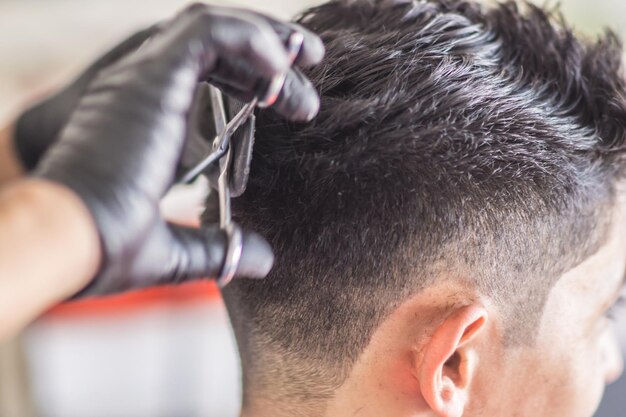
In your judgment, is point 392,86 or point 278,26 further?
point 392,86

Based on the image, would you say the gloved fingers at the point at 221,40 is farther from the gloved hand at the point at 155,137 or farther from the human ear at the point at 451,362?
the human ear at the point at 451,362

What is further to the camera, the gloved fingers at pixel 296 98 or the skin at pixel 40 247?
the gloved fingers at pixel 296 98

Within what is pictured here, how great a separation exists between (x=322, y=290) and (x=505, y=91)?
0.38 metres

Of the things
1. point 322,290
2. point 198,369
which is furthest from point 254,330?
point 198,369

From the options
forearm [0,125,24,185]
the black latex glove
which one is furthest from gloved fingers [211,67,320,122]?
forearm [0,125,24,185]

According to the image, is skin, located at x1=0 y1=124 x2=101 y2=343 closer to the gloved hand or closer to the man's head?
the gloved hand

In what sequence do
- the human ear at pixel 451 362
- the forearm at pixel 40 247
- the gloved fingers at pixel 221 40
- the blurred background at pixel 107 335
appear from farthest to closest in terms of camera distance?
the blurred background at pixel 107 335 → the human ear at pixel 451 362 → the gloved fingers at pixel 221 40 → the forearm at pixel 40 247

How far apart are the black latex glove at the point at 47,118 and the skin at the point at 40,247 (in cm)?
62

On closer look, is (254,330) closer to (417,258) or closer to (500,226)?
(417,258)

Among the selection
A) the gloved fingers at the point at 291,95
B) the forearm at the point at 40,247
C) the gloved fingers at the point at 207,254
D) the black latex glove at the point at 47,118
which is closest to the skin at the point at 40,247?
the forearm at the point at 40,247

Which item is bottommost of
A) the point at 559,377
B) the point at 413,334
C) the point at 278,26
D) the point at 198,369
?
the point at 198,369

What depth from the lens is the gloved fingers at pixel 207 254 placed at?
0.81 metres

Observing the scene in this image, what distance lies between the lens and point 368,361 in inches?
43.3

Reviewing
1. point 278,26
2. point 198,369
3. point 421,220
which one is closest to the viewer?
point 278,26
